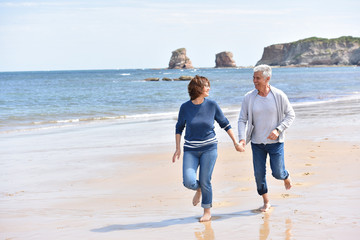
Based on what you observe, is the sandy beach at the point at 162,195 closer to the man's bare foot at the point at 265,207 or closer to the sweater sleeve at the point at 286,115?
the man's bare foot at the point at 265,207

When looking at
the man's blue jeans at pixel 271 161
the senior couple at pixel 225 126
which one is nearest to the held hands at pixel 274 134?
the senior couple at pixel 225 126

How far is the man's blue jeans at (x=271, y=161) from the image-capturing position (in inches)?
209

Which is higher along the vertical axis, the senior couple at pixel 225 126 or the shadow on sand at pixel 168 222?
the senior couple at pixel 225 126

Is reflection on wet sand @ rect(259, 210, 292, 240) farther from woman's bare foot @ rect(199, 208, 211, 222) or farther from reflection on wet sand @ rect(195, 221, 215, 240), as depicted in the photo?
woman's bare foot @ rect(199, 208, 211, 222)

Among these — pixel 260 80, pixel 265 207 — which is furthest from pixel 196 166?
pixel 260 80

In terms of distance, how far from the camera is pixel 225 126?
5.30m

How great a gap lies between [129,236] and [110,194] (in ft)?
6.64

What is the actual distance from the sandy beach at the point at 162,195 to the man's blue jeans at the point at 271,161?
1.20 ft

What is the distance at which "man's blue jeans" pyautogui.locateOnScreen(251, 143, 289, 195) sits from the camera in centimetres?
530

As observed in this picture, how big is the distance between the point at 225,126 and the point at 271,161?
66cm

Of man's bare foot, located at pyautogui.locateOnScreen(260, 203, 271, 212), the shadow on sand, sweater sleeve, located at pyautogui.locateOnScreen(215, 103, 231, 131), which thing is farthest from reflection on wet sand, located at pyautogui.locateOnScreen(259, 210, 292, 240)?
sweater sleeve, located at pyautogui.locateOnScreen(215, 103, 231, 131)

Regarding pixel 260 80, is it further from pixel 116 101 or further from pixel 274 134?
pixel 116 101

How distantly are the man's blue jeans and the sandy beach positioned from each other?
1.20ft

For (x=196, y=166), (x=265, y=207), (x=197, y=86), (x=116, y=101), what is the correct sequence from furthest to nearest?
(x=116, y=101), (x=265, y=207), (x=196, y=166), (x=197, y=86)
